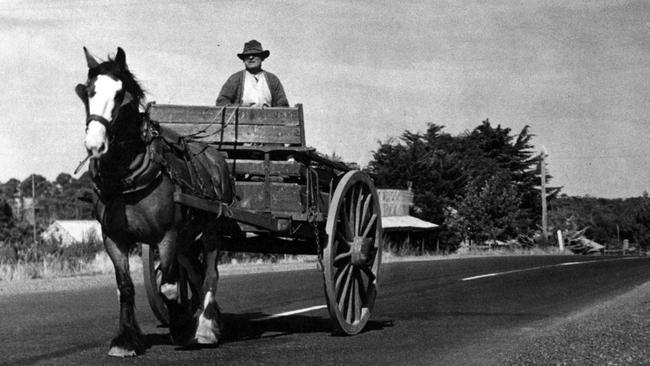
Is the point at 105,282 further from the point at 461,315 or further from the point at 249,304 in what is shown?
the point at 461,315

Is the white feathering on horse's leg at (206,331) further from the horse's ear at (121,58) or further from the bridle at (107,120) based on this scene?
the horse's ear at (121,58)

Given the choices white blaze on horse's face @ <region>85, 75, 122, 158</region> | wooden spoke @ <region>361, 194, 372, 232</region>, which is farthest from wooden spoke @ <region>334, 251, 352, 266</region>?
white blaze on horse's face @ <region>85, 75, 122, 158</region>

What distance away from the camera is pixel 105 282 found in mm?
18062

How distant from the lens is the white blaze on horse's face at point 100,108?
7.08 metres

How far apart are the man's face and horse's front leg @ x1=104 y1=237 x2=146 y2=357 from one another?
11.4 ft

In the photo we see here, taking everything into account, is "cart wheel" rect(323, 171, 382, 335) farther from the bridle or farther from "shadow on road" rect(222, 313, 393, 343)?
the bridle

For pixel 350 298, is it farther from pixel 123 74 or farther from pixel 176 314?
pixel 123 74

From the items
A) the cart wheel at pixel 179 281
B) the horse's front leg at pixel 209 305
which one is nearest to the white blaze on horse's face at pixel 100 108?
the cart wheel at pixel 179 281

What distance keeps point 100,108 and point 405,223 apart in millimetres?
42057

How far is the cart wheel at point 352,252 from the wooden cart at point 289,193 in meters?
0.01

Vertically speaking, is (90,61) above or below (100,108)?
above

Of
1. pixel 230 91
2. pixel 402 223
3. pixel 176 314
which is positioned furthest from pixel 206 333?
pixel 402 223

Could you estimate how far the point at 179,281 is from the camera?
9344 millimetres

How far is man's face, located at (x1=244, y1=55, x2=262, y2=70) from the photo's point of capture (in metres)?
10.7
